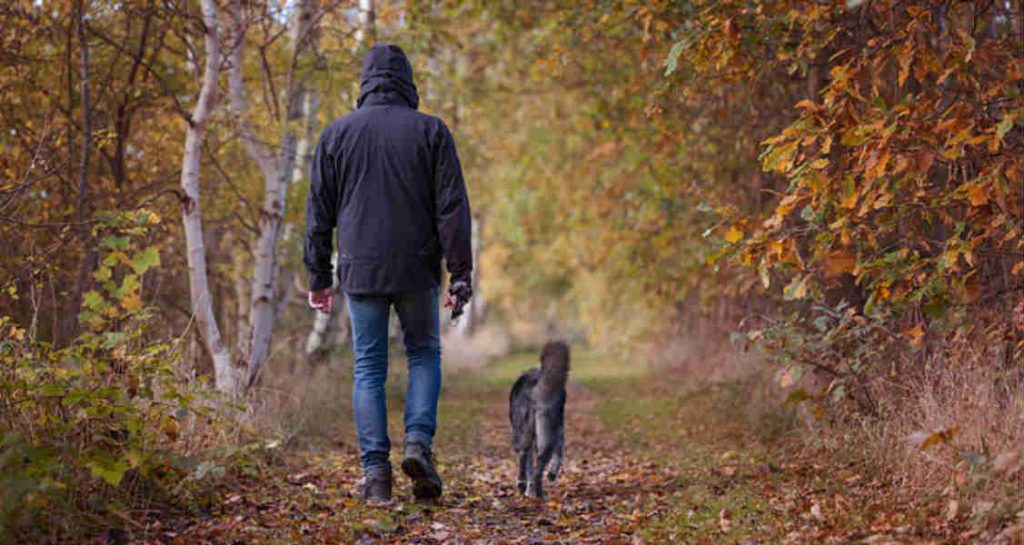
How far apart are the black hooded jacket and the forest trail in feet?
4.28

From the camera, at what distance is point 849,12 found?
7492 mm

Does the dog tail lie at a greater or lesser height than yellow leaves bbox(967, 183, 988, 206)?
lesser

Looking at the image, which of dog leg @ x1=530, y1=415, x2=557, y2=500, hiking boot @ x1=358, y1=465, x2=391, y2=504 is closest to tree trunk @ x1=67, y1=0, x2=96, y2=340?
hiking boot @ x1=358, y1=465, x2=391, y2=504

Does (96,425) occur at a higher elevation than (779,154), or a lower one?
lower

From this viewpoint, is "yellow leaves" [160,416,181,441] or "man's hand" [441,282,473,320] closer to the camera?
"yellow leaves" [160,416,181,441]

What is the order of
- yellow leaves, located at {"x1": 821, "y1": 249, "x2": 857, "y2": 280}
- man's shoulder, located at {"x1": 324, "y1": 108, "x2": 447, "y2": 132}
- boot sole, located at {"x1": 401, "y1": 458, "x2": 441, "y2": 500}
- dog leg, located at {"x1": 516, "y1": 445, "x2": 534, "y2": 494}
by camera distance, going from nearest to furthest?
yellow leaves, located at {"x1": 821, "y1": 249, "x2": 857, "y2": 280}
boot sole, located at {"x1": 401, "y1": 458, "x2": 441, "y2": 500}
man's shoulder, located at {"x1": 324, "y1": 108, "x2": 447, "y2": 132}
dog leg, located at {"x1": 516, "y1": 445, "x2": 534, "y2": 494}

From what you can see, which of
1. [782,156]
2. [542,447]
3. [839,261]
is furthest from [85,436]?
[839,261]

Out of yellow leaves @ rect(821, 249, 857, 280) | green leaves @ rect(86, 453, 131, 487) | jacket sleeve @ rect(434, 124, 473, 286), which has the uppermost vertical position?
jacket sleeve @ rect(434, 124, 473, 286)

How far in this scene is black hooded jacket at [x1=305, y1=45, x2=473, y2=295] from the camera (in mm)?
5852

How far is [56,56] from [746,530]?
6.93 m

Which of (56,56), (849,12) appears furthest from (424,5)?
(849,12)

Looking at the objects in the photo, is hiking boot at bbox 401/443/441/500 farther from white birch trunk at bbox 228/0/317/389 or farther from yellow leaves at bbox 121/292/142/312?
white birch trunk at bbox 228/0/317/389

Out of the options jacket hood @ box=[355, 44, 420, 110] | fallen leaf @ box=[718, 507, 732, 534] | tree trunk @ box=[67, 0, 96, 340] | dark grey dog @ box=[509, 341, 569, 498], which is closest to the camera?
fallen leaf @ box=[718, 507, 732, 534]

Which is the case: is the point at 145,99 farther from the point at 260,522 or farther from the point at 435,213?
the point at 260,522
